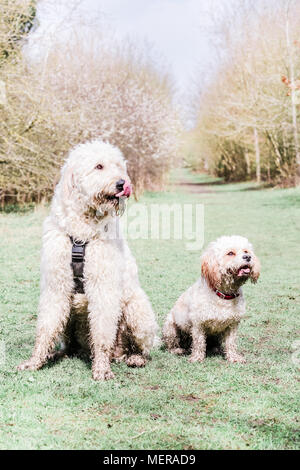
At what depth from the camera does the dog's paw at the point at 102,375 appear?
12.8 ft

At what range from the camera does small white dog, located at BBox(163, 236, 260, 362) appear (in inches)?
168

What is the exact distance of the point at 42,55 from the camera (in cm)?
1544

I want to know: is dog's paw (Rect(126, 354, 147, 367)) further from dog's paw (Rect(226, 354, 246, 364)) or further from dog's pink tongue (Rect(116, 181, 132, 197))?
dog's pink tongue (Rect(116, 181, 132, 197))

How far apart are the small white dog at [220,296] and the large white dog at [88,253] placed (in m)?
0.72

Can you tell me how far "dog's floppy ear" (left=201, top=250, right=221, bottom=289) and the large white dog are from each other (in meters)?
0.71

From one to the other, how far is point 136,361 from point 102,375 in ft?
1.36

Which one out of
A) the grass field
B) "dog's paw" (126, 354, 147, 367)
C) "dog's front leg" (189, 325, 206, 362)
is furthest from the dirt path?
"dog's paw" (126, 354, 147, 367)

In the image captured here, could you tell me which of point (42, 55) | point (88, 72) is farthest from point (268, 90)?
point (42, 55)

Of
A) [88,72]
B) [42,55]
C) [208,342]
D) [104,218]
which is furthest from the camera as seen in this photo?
[88,72]

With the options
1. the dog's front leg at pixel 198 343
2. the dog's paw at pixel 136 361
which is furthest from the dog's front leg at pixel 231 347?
the dog's paw at pixel 136 361

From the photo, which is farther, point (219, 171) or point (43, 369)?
point (219, 171)

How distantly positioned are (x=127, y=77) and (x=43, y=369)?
Result: 21.3 meters

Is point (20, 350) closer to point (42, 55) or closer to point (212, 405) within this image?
point (212, 405)

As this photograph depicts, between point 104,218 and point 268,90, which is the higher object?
point 268,90
